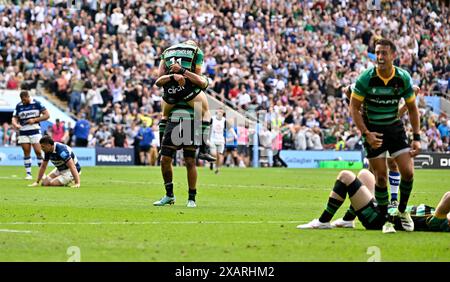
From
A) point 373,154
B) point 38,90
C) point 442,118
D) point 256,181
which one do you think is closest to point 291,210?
point 373,154

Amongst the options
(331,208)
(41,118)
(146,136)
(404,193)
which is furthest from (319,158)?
(331,208)

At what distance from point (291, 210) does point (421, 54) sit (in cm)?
4112

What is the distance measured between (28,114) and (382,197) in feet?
57.5

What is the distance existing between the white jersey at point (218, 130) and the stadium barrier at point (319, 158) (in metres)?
8.32

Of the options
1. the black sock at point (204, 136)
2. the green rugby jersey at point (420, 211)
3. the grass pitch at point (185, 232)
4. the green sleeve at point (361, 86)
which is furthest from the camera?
the black sock at point (204, 136)

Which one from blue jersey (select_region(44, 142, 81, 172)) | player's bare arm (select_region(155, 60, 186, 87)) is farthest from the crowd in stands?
player's bare arm (select_region(155, 60, 186, 87))

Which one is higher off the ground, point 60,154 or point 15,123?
point 15,123

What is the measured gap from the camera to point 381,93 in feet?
44.4

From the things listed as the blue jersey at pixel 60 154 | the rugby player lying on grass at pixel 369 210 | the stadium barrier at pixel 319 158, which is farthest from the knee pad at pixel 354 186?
the stadium barrier at pixel 319 158

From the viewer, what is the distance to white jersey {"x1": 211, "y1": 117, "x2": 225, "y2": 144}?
4047 centimetres

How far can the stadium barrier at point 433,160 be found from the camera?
162 feet

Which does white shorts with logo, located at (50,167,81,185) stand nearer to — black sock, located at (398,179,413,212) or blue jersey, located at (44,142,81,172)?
blue jersey, located at (44,142,81,172)

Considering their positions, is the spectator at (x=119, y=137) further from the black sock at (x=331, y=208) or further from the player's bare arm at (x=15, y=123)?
the black sock at (x=331, y=208)

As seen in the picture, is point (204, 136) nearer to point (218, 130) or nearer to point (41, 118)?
point (41, 118)
